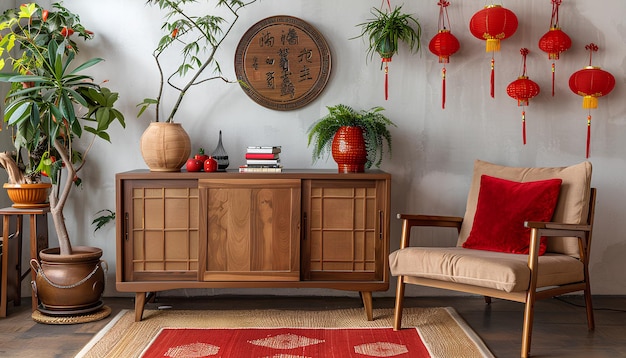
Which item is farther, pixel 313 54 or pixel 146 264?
pixel 313 54

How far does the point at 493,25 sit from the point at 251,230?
1.75 meters

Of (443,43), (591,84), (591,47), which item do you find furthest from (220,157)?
(591,47)

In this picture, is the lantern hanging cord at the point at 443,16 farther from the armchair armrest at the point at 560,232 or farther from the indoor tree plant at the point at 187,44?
the armchair armrest at the point at 560,232

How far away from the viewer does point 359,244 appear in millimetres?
3754

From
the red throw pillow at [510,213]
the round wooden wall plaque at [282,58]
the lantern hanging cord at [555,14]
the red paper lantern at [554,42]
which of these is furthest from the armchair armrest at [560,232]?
the round wooden wall plaque at [282,58]

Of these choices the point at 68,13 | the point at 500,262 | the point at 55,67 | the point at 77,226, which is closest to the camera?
the point at 500,262

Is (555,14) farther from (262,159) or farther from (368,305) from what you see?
(368,305)

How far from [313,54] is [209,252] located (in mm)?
1336

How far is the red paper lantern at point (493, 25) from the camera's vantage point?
156 inches

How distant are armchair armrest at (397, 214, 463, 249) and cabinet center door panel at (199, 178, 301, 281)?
0.55 m

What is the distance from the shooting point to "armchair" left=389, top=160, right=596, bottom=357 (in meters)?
3.15

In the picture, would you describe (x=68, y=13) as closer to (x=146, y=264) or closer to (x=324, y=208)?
(x=146, y=264)

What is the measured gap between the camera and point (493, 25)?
396cm

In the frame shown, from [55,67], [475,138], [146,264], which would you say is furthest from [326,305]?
[55,67]
